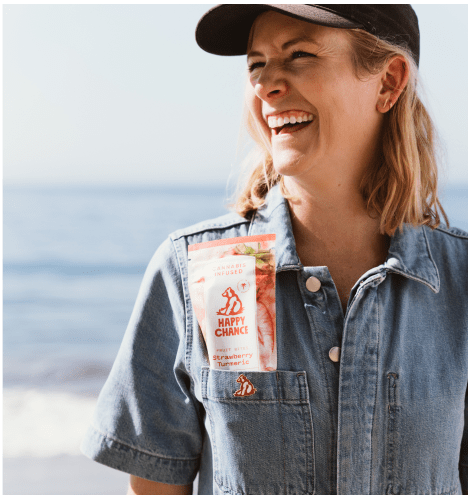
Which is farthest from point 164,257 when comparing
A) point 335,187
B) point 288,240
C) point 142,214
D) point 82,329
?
point 142,214

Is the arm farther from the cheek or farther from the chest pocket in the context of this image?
the cheek

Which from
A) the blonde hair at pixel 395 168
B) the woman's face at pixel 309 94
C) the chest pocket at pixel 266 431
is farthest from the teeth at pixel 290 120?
the chest pocket at pixel 266 431

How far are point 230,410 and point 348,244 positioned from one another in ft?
1.65

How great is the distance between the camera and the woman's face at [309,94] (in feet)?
4.21

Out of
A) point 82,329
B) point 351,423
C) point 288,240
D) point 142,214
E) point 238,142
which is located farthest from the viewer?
point 142,214

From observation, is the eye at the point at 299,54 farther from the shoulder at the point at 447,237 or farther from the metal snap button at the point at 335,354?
the metal snap button at the point at 335,354

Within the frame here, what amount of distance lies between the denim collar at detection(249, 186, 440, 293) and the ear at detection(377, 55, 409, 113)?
0.32 m

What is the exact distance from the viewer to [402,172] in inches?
57.1

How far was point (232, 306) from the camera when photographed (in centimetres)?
128

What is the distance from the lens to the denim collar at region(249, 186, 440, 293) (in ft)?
4.43

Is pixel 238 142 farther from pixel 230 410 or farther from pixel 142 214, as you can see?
pixel 142 214

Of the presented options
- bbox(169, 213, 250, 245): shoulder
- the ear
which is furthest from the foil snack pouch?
the ear

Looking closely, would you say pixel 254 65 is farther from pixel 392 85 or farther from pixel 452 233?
pixel 452 233

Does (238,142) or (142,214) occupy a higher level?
(142,214)
